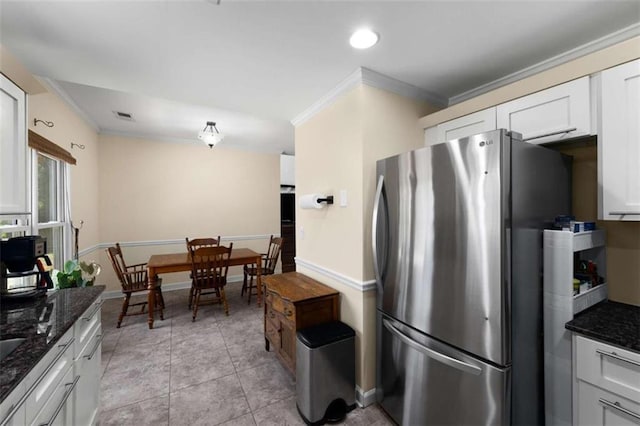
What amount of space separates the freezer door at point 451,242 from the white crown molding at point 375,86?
0.66m

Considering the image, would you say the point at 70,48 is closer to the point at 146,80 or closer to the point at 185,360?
the point at 146,80

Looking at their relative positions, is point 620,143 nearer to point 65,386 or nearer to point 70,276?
point 65,386

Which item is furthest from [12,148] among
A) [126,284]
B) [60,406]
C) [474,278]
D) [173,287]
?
[173,287]

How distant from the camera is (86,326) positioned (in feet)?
5.08

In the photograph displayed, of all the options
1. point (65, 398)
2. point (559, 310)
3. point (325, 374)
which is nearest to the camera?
point (65, 398)

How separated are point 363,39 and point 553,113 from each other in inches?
46.0

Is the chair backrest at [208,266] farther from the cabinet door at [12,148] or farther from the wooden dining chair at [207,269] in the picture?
the cabinet door at [12,148]

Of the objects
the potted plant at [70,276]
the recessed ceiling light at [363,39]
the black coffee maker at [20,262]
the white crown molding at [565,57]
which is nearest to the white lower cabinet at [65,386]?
the black coffee maker at [20,262]

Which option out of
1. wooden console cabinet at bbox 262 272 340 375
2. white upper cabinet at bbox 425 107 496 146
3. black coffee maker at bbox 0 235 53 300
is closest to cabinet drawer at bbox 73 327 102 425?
black coffee maker at bbox 0 235 53 300

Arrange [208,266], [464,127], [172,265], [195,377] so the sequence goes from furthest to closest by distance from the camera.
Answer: [208,266]
[172,265]
[195,377]
[464,127]

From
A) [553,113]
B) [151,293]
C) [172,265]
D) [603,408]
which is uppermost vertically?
[553,113]

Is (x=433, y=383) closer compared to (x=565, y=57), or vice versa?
(x=433, y=383)

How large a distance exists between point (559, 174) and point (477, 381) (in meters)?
1.25

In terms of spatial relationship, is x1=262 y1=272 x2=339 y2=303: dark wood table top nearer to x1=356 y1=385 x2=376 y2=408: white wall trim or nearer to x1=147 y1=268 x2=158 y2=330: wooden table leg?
x1=356 y1=385 x2=376 y2=408: white wall trim
